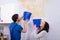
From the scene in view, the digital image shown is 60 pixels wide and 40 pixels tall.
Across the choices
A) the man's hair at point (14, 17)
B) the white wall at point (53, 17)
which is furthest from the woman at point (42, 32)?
the man's hair at point (14, 17)

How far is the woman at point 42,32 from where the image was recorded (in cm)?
246

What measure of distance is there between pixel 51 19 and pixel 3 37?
898 millimetres

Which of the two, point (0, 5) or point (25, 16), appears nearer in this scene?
point (25, 16)

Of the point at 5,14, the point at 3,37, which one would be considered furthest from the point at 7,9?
the point at 3,37

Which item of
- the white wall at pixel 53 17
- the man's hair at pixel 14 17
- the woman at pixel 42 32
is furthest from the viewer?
the white wall at pixel 53 17

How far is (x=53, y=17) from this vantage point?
9.16 feet

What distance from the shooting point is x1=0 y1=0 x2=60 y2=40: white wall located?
278 centimetres

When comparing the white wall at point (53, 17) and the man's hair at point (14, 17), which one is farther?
the white wall at point (53, 17)

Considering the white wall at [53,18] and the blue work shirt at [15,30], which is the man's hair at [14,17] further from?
the white wall at [53,18]

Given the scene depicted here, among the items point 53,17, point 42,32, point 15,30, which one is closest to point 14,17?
point 15,30

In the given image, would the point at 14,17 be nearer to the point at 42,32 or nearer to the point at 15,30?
the point at 15,30

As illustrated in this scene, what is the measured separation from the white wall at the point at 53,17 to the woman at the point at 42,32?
254mm

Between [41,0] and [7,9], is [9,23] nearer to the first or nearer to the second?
[7,9]

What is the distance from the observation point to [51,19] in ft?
9.17
